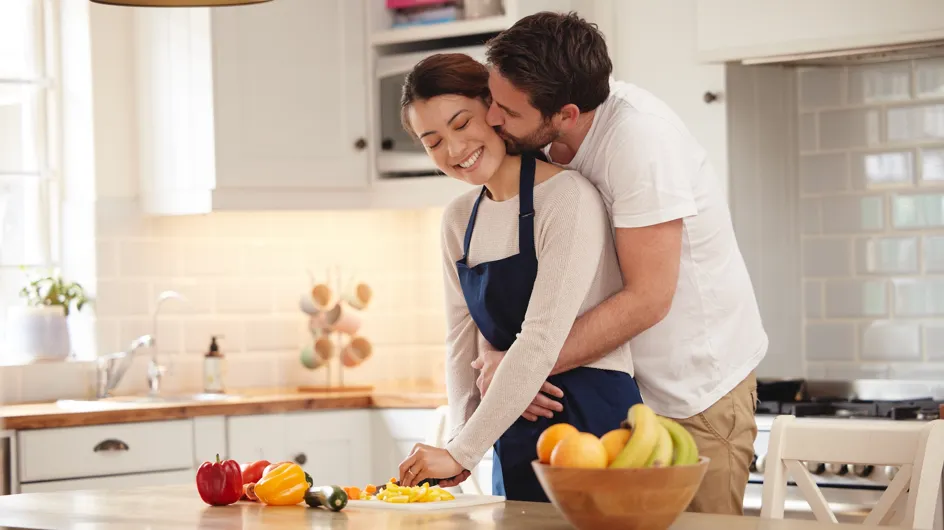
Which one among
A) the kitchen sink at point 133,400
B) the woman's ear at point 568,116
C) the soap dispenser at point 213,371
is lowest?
the kitchen sink at point 133,400

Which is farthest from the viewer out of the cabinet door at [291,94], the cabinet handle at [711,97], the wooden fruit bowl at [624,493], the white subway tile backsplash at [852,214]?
the cabinet door at [291,94]

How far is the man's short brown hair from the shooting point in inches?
86.9

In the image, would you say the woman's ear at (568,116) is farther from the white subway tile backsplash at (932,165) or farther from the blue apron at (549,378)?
the white subway tile backsplash at (932,165)

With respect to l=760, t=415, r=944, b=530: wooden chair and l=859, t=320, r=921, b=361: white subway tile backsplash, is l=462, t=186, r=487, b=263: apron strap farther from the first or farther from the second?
l=859, t=320, r=921, b=361: white subway tile backsplash

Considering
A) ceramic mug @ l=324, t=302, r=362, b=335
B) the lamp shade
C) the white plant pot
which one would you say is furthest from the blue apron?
the white plant pot

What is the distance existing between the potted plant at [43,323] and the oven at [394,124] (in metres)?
1.07

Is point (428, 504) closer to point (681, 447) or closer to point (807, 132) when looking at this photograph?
point (681, 447)

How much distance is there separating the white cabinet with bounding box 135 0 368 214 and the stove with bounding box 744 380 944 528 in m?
1.50

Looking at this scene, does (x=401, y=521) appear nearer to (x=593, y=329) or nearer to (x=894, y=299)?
(x=593, y=329)

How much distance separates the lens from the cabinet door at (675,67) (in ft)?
12.3

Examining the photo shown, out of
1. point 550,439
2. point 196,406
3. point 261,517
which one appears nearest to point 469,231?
point 261,517

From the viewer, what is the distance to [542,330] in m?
2.13

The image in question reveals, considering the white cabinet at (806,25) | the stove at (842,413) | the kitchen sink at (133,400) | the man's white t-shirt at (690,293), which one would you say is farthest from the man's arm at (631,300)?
the kitchen sink at (133,400)

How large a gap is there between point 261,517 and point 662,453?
0.66m
